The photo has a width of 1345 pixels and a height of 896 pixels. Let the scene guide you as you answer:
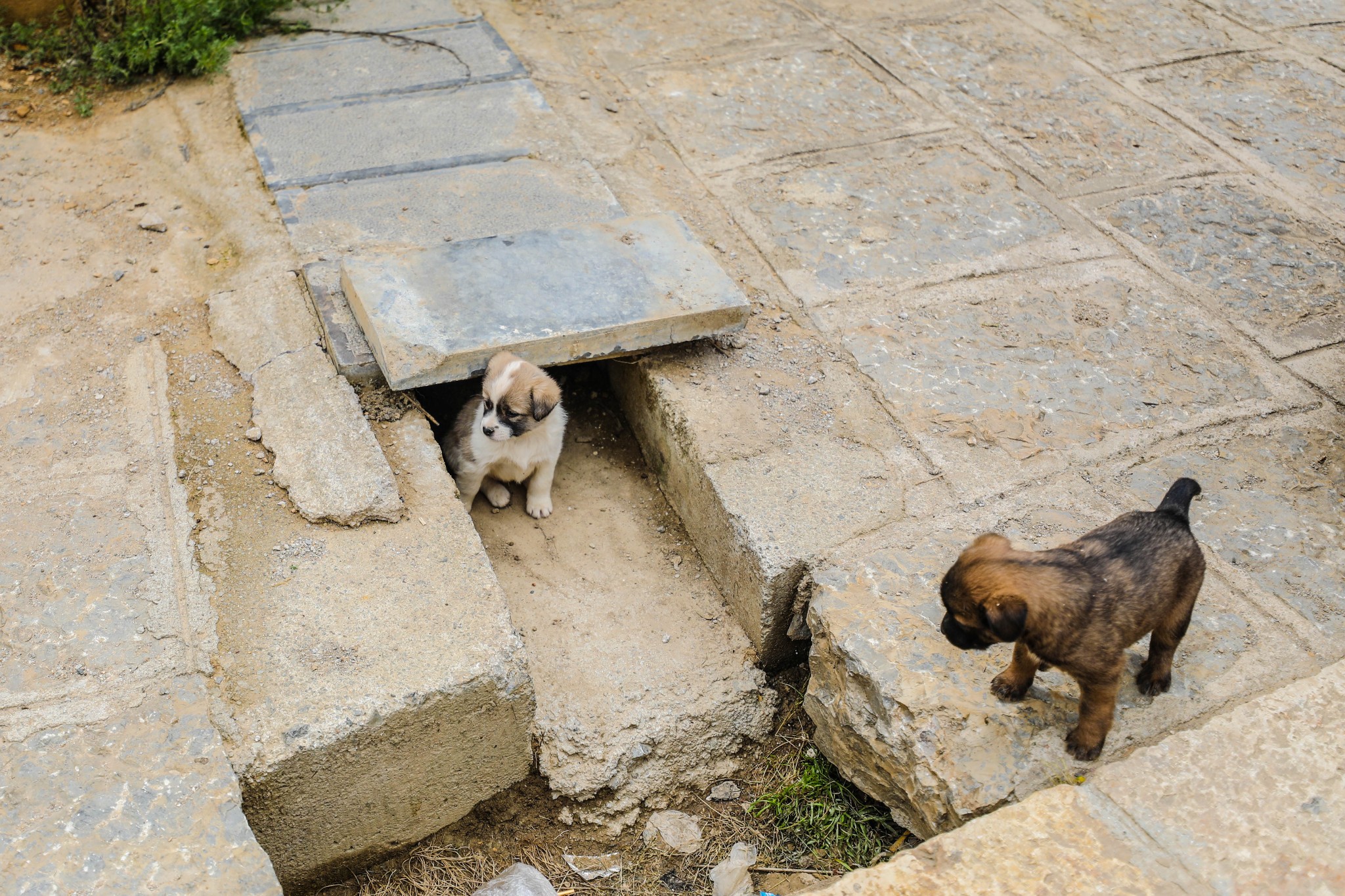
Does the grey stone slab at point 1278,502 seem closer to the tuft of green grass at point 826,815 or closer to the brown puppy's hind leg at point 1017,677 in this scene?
the brown puppy's hind leg at point 1017,677

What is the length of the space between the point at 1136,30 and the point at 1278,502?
360 centimetres

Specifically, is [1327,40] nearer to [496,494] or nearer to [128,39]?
[496,494]

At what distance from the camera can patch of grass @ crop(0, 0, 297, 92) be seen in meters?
5.09

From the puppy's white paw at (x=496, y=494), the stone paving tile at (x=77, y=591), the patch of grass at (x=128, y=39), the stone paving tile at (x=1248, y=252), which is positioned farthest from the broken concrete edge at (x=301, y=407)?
the stone paving tile at (x=1248, y=252)

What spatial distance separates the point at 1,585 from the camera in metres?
2.93

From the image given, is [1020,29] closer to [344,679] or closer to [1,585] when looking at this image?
[344,679]

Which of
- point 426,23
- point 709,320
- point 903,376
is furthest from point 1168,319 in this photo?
point 426,23

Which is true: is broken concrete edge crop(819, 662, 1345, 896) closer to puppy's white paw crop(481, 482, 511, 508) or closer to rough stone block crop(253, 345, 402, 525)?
rough stone block crop(253, 345, 402, 525)

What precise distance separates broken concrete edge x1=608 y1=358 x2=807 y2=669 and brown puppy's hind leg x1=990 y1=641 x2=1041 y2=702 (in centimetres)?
68

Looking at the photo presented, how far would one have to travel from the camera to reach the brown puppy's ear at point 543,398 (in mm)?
3480

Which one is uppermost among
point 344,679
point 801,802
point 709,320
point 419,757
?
point 709,320

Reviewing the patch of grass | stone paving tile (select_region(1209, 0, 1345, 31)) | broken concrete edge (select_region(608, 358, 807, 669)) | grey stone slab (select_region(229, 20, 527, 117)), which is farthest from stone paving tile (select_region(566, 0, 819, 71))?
stone paving tile (select_region(1209, 0, 1345, 31))

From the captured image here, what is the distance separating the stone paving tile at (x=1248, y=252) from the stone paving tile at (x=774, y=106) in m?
1.08

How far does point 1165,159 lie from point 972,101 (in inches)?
36.8
